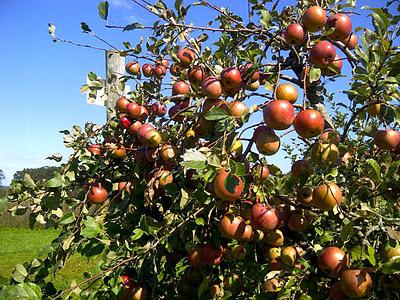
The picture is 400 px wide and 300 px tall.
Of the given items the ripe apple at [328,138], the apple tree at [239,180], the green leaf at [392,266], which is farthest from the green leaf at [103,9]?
the green leaf at [392,266]

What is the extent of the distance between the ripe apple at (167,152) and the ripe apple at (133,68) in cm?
64

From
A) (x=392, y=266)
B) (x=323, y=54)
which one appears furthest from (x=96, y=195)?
(x=392, y=266)

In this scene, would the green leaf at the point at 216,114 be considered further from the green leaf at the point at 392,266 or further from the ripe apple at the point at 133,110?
the ripe apple at the point at 133,110

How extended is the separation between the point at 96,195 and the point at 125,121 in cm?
34

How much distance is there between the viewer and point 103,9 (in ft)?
5.56

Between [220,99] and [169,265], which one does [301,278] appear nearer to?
[220,99]

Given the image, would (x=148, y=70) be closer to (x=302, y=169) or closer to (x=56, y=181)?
(x=56, y=181)

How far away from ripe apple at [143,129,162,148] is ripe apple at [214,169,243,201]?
46 centimetres

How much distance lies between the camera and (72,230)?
1.67 meters

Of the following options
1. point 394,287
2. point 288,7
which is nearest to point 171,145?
point 288,7

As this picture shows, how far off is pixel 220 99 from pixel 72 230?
2.72 feet

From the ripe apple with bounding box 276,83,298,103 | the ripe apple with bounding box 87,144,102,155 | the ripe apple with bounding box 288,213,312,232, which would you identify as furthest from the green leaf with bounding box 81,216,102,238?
the ripe apple with bounding box 276,83,298,103

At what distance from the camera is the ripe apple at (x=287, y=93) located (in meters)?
1.21

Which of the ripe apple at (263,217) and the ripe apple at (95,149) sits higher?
the ripe apple at (95,149)
